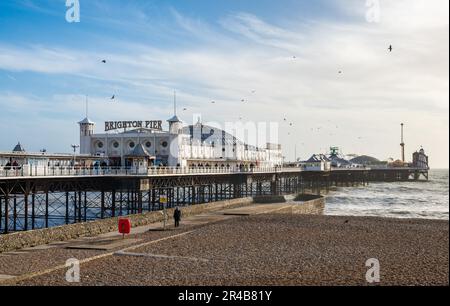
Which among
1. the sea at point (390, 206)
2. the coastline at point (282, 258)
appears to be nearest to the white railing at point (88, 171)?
the coastline at point (282, 258)

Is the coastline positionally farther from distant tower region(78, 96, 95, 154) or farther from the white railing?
distant tower region(78, 96, 95, 154)

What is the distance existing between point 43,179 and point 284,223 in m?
17.1

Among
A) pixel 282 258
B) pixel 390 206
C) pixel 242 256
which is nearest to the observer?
pixel 282 258

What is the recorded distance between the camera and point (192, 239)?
25.9 metres

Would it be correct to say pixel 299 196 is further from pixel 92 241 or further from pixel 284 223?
pixel 92 241

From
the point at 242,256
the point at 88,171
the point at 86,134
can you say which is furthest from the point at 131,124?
the point at 242,256

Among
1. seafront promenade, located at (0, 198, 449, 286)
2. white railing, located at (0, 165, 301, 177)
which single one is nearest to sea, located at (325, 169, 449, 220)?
white railing, located at (0, 165, 301, 177)

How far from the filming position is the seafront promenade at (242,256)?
55.0 ft

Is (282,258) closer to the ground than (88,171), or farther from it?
closer to the ground

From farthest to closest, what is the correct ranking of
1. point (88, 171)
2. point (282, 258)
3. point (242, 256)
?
point (88, 171), point (242, 256), point (282, 258)

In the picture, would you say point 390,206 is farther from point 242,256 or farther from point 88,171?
point 242,256

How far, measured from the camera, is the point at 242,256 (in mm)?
21156
